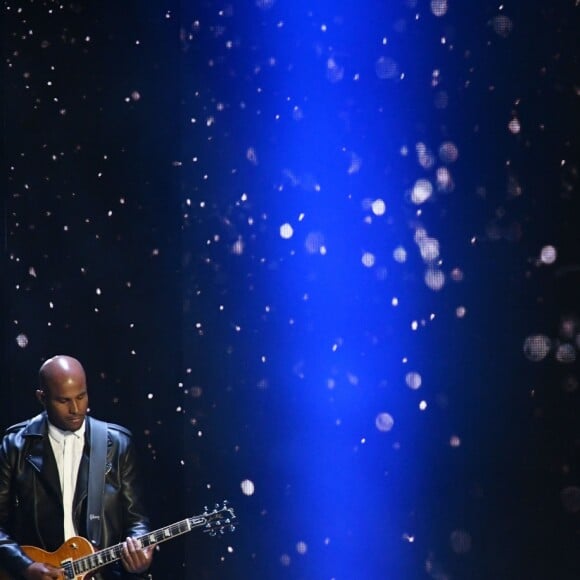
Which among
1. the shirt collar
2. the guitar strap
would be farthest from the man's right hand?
the shirt collar

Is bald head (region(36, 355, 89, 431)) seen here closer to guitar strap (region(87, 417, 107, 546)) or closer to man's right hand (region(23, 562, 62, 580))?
guitar strap (region(87, 417, 107, 546))

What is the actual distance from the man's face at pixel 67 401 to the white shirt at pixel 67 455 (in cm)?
5

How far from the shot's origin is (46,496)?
9.63 ft

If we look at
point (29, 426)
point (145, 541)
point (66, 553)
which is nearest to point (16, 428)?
point (29, 426)

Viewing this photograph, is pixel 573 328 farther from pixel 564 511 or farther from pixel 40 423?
pixel 40 423

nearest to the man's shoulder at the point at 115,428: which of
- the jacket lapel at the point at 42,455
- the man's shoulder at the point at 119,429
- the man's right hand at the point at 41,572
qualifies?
the man's shoulder at the point at 119,429

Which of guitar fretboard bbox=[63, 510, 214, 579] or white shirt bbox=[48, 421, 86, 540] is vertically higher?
white shirt bbox=[48, 421, 86, 540]

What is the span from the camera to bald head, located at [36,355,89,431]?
114 inches

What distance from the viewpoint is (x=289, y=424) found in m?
3.06

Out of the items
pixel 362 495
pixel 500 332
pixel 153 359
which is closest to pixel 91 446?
pixel 153 359

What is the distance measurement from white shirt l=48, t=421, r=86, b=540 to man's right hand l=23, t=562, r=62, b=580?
0.59 feet

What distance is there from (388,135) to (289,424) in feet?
3.24

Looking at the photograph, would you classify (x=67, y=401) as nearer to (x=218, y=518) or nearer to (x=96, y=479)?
(x=96, y=479)

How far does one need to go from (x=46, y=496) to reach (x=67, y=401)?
0.31 metres
